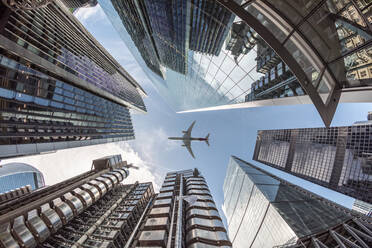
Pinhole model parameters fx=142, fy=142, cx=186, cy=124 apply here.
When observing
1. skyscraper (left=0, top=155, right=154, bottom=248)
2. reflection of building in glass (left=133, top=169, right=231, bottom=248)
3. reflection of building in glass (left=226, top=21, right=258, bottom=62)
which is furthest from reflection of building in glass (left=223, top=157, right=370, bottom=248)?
skyscraper (left=0, top=155, right=154, bottom=248)

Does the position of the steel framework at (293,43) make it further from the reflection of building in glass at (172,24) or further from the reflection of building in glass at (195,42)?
the reflection of building in glass at (172,24)

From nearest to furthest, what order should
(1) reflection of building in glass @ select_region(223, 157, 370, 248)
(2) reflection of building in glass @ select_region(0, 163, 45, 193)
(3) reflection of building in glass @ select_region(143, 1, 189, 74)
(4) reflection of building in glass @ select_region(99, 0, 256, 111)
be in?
(4) reflection of building in glass @ select_region(99, 0, 256, 111), (1) reflection of building in glass @ select_region(223, 157, 370, 248), (3) reflection of building in glass @ select_region(143, 1, 189, 74), (2) reflection of building in glass @ select_region(0, 163, 45, 193)

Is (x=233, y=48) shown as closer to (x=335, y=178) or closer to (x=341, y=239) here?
(x=341, y=239)

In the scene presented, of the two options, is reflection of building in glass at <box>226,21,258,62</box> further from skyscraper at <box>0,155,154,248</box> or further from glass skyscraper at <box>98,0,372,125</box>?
skyscraper at <box>0,155,154,248</box>

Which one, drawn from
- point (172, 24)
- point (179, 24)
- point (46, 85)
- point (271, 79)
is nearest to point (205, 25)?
point (179, 24)

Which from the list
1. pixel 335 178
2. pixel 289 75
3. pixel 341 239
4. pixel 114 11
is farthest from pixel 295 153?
pixel 114 11

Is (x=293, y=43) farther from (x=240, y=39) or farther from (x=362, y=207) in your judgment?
(x=362, y=207)
